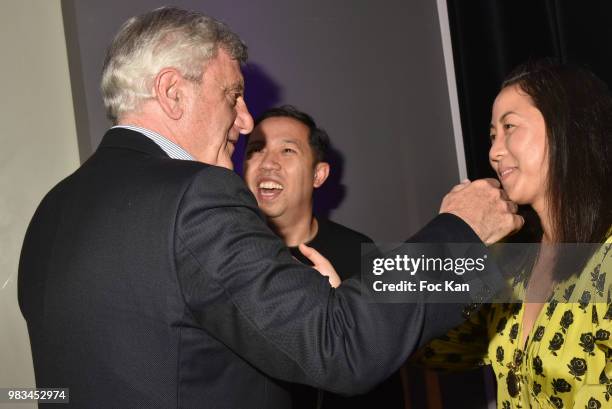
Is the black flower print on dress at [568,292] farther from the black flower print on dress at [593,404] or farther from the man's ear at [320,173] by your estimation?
the man's ear at [320,173]

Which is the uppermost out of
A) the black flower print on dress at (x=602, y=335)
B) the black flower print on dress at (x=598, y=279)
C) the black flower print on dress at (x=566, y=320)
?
the black flower print on dress at (x=598, y=279)

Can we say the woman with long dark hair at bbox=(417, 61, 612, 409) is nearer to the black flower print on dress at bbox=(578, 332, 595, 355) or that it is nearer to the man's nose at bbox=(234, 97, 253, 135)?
the black flower print on dress at bbox=(578, 332, 595, 355)

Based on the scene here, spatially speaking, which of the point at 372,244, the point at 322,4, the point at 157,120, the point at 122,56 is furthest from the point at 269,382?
the point at 322,4

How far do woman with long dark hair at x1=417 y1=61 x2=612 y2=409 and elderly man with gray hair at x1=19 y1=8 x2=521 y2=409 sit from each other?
440 millimetres

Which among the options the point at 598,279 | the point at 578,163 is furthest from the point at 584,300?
the point at 578,163

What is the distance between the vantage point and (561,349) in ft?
4.53

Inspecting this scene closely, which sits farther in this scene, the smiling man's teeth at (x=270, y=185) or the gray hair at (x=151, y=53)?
the smiling man's teeth at (x=270, y=185)

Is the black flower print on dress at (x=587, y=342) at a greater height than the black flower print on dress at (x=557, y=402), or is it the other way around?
the black flower print on dress at (x=587, y=342)

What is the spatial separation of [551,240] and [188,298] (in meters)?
0.96

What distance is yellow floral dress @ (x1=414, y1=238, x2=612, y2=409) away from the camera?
1.32 meters

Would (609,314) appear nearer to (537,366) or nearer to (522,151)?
(537,366)

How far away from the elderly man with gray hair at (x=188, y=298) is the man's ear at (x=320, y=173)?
4.07ft

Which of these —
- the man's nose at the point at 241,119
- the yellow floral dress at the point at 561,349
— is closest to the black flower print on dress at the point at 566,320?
the yellow floral dress at the point at 561,349

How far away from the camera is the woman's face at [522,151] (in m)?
1.53
